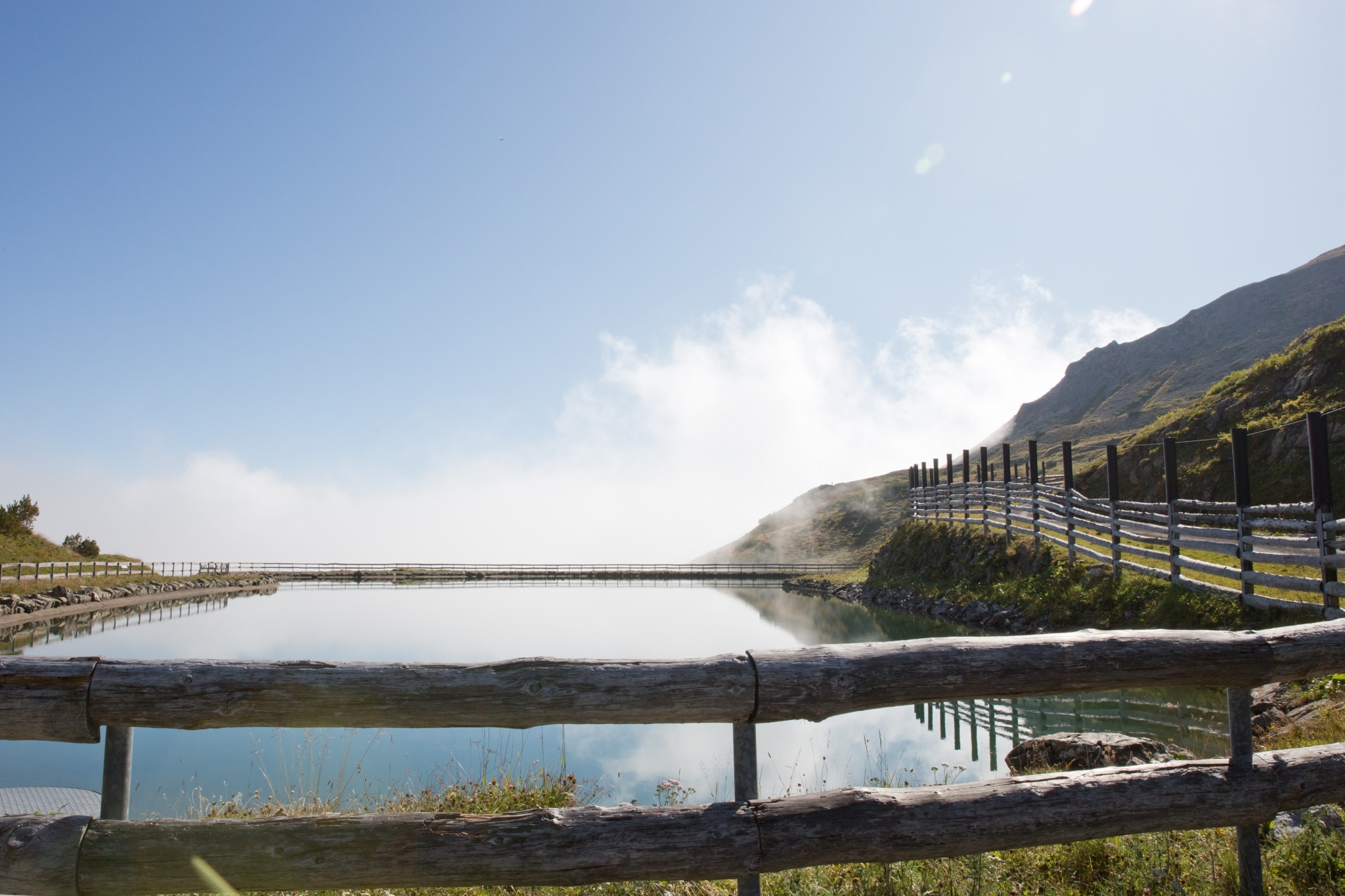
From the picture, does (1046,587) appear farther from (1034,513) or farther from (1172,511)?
(1034,513)

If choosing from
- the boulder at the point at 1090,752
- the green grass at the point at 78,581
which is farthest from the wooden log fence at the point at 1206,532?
the green grass at the point at 78,581

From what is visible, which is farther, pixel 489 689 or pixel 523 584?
pixel 523 584

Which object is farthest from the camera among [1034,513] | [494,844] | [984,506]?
[984,506]

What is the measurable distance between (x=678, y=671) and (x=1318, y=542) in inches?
443

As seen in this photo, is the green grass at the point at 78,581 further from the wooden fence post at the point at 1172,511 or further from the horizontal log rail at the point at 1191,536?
the wooden fence post at the point at 1172,511

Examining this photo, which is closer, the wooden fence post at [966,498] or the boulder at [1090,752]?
the boulder at [1090,752]

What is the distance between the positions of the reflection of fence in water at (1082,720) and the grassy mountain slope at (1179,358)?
86.8 m

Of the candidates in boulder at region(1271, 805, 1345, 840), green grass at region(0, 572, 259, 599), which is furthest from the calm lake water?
green grass at region(0, 572, 259, 599)

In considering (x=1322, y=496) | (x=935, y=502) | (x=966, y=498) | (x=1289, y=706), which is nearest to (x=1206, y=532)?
(x=1322, y=496)

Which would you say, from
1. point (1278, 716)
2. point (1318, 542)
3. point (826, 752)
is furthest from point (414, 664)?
point (1318, 542)

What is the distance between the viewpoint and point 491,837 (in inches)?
119

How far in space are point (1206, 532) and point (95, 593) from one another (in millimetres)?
43650

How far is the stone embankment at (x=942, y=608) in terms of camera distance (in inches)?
676

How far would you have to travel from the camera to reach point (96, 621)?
91.7ft
